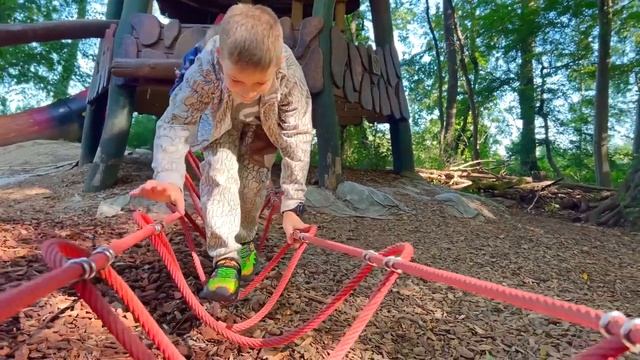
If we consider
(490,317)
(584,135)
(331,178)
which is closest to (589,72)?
(584,135)

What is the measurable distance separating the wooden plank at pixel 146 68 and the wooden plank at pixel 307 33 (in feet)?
3.43

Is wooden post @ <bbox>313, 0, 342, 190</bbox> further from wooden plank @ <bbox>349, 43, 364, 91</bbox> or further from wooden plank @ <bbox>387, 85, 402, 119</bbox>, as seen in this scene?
wooden plank @ <bbox>387, 85, 402, 119</bbox>

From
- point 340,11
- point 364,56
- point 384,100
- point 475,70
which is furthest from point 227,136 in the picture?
point 475,70

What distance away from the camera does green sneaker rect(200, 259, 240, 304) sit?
1.70 m

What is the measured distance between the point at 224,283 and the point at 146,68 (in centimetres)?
267

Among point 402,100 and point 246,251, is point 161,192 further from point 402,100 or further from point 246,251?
point 402,100

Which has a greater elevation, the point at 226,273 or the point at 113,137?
the point at 113,137

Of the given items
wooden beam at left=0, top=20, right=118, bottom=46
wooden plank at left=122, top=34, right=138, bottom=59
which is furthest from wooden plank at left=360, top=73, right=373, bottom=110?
wooden beam at left=0, top=20, right=118, bottom=46

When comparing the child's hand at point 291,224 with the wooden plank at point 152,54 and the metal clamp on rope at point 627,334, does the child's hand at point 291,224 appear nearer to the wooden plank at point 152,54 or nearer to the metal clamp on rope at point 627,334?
the metal clamp on rope at point 627,334

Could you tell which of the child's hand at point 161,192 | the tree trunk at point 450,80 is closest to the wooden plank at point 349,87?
the child's hand at point 161,192

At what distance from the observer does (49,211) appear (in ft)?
11.7

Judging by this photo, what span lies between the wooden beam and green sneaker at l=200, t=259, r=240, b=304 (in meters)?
3.88

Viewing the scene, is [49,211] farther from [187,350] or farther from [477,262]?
[477,262]

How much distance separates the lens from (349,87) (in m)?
4.65
